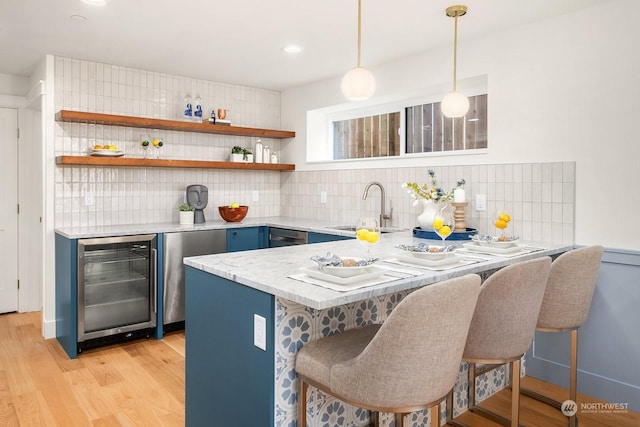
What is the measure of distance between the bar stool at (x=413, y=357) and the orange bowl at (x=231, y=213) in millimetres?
2923

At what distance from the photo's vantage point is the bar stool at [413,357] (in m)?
1.37

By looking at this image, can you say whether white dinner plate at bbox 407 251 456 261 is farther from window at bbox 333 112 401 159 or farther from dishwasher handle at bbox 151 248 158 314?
dishwasher handle at bbox 151 248 158 314

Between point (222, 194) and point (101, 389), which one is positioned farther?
point (222, 194)

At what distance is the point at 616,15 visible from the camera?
8.45ft

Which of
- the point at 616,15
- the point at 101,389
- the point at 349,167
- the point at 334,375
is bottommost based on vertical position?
the point at 101,389

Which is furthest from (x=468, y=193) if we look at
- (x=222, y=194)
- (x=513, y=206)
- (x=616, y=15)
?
(x=222, y=194)

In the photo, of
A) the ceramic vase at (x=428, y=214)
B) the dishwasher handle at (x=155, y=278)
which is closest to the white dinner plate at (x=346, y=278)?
the ceramic vase at (x=428, y=214)

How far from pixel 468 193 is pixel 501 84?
31.1 inches

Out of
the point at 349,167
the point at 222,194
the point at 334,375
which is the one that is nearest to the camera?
the point at 334,375

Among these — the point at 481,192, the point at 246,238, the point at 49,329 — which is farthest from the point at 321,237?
the point at 49,329

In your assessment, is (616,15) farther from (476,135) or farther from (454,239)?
(454,239)

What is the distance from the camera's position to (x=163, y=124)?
13.1ft

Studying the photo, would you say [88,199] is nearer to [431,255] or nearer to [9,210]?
[9,210]

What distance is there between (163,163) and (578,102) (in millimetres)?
3217
